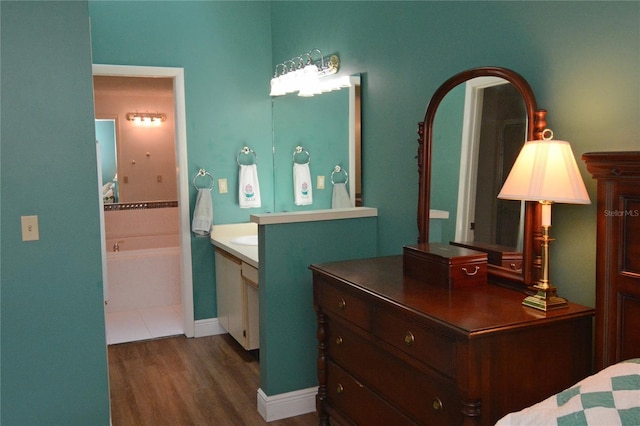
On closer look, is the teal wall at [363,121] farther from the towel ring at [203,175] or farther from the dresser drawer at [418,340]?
the towel ring at [203,175]

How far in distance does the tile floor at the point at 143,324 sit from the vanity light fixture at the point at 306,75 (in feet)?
6.83

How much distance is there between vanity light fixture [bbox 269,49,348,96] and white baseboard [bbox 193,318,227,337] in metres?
1.86

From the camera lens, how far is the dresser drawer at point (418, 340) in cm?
178

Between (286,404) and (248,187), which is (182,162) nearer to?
(248,187)

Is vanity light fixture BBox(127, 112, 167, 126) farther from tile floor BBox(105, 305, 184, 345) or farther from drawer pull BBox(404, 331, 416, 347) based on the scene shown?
drawer pull BBox(404, 331, 416, 347)

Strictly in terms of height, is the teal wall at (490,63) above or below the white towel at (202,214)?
above

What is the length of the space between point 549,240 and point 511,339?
377 millimetres

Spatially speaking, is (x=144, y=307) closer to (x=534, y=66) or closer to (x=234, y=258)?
(x=234, y=258)

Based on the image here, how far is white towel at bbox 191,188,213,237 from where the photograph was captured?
441 centimetres

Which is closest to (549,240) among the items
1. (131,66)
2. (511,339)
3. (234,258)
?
(511,339)

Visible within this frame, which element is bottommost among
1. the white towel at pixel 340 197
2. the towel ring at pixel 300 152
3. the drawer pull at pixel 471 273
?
the drawer pull at pixel 471 273

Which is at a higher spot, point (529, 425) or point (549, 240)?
point (549, 240)

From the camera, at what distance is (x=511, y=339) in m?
1.73

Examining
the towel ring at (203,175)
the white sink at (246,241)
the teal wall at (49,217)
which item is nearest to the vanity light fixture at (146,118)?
the towel ring at (203,175)
